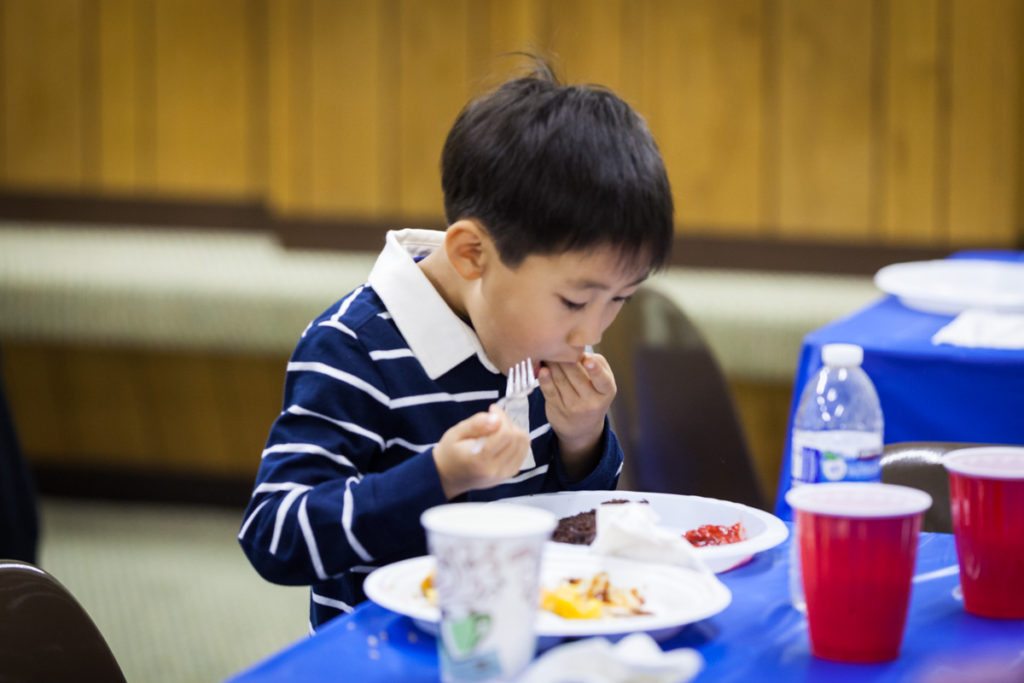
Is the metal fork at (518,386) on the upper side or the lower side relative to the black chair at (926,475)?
upper

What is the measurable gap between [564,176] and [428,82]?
8.40 ft

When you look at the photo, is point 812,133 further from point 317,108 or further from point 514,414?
point 514,414

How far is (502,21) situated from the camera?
3.69 m

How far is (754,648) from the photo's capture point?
102cm

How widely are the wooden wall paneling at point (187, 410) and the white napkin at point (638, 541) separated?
2.93m

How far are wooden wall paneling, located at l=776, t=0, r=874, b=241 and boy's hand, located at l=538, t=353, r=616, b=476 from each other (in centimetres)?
224

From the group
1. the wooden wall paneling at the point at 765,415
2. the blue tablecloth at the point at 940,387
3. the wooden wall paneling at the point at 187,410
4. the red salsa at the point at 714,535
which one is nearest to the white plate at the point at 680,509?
the red salsa at the point at 714,535

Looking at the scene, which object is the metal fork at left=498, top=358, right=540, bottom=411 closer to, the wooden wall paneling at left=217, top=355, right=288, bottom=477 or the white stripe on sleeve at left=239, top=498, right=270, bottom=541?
the white stripe on sleeve at left=239, top=498, right=270, bottom=541

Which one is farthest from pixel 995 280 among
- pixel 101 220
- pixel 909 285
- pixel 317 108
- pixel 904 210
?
pixel 101 220

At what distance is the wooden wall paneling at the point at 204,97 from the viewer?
390 centimetres

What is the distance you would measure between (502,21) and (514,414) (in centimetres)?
241

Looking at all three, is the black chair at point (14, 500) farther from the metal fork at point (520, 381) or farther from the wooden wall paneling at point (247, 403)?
the wooden wall paneling at point (247, 403)

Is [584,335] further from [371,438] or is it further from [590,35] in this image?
[590,35]

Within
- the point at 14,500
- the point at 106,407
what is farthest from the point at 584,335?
the point at 106,407
